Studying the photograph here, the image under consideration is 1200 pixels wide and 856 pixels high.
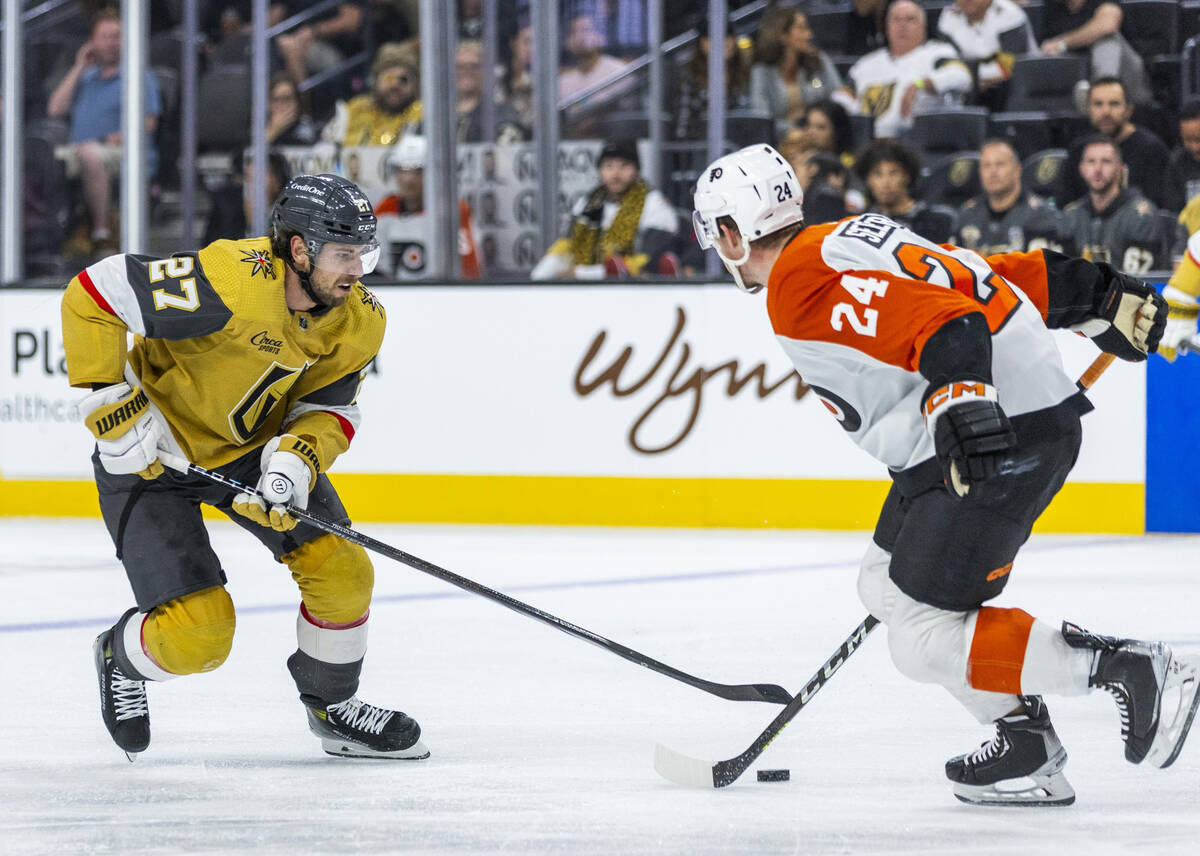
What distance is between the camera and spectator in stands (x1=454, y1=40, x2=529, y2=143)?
7.03 metres

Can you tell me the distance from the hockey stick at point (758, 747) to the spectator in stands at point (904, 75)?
4418 millimetres

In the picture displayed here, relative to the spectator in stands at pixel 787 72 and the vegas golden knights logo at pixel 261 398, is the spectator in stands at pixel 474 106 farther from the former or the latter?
the vegas golden knights logo at pixel 261 398

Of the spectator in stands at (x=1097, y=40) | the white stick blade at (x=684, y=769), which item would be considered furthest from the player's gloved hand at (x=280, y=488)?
the spectator in stands at (x=1097, y=40)

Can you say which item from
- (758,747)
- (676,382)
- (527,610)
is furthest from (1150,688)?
(676,382)

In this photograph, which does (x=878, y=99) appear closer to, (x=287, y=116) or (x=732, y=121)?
(x=732, y=121)

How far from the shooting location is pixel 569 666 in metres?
3.81

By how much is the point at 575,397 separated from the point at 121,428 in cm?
373

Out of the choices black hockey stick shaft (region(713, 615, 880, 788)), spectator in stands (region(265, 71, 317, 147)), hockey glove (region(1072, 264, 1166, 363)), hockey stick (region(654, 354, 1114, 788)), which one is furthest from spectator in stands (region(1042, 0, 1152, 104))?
black hockey stick shaft (region(713, 615, 880, 788))

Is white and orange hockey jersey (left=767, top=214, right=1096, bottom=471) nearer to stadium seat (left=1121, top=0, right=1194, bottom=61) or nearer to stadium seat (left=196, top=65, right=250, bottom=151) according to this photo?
stadium seat (left=1121, top=0, right=1194, bottom=61)

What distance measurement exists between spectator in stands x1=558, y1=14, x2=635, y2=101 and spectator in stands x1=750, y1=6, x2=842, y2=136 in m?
0.53

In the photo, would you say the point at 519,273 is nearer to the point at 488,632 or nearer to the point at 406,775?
the point at 488,632

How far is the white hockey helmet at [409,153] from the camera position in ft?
23.0

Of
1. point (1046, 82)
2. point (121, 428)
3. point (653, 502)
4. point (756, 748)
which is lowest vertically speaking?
point (653, 502)

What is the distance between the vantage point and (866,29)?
277 inches
